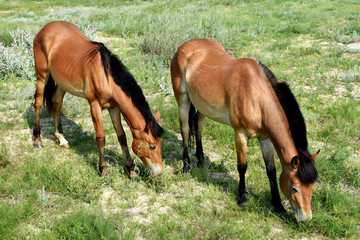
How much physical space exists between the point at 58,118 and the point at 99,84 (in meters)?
1.82

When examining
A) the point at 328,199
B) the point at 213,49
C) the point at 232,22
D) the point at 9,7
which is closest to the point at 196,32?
the point at 232,22

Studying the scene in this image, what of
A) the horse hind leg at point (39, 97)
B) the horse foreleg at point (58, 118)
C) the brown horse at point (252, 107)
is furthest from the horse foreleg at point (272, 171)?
the horse hind leg at point (39, 97)

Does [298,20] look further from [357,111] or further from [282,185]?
[282,185]

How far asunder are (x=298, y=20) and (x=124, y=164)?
1119 centimetres

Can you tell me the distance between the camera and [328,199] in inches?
158

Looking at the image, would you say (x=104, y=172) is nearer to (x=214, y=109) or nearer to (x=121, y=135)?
(x=121, y=135)

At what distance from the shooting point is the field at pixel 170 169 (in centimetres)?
366

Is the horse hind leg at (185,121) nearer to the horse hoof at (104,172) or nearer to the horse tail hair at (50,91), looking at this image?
the horse hoof at (104,172)

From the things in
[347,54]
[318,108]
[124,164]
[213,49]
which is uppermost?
[213,49]

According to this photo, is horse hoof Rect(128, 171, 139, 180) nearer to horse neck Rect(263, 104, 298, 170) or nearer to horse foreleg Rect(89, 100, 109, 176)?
horse foreleg Rect(89, 100, 109, 176)

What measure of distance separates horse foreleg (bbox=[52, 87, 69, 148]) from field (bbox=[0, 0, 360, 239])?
12cm

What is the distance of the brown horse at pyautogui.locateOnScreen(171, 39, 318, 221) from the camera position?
3463mm

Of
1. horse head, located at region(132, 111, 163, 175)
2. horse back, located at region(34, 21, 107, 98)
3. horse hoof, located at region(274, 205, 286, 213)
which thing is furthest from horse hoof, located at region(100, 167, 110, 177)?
horse hoof, located at region(274, 205, 286, 213)

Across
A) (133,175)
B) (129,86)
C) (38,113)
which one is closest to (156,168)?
(133,175)
